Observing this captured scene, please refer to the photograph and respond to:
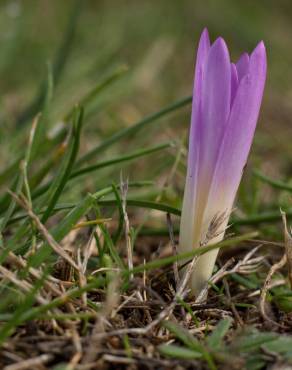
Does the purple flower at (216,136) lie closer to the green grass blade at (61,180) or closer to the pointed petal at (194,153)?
the pointed petal at (194,153)

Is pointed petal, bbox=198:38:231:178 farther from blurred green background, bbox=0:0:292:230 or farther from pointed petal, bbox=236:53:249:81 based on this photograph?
blurred green background, bbox=0:0:292:230

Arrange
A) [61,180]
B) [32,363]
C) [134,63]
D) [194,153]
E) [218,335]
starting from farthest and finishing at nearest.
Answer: [134,63], [61,180], [194,153], [218,335], [32,363]

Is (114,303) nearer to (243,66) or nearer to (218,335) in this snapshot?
(218,335)

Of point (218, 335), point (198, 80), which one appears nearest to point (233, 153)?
point (198, 80)

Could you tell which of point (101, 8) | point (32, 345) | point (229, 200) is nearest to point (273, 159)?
point (229, 200)

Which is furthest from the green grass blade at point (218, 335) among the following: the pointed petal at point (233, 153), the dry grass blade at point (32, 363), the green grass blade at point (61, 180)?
the green grass blade at point (61, 180)

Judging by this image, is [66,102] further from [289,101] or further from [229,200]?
[229,200]

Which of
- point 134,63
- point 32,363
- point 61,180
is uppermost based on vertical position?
point 134,63
